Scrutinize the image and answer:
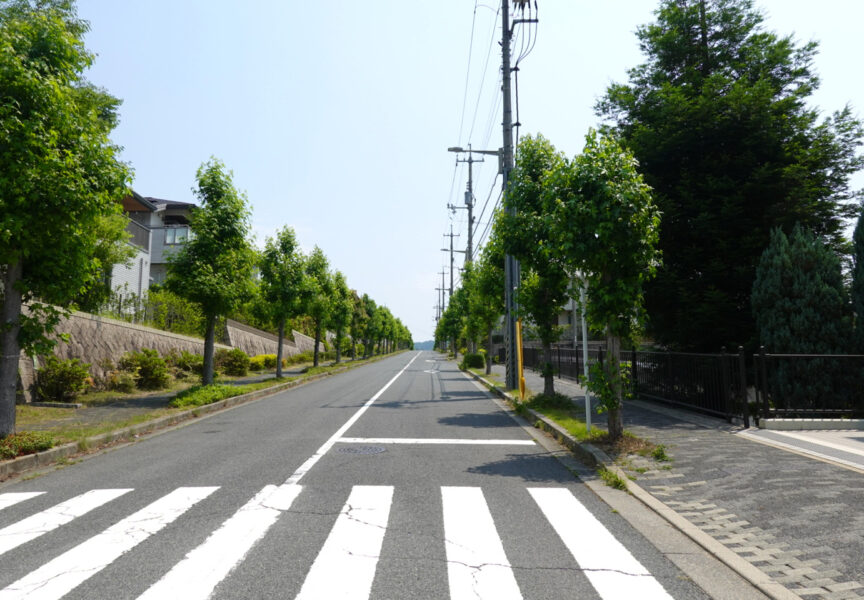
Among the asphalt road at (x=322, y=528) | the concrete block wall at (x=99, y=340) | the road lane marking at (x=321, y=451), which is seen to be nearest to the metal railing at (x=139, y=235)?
the concrete block wall at (x=99, y=340)

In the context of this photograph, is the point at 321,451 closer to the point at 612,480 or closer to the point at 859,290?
the point at 612,480

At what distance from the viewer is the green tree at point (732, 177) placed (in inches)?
516

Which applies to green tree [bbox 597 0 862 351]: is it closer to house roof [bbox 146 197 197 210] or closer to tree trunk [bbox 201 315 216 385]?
tree trunk [bbox 201 315 216 385]

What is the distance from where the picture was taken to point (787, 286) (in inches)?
440

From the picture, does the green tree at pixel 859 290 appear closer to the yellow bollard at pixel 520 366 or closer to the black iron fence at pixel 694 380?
the black iron fence at pixel 694 380

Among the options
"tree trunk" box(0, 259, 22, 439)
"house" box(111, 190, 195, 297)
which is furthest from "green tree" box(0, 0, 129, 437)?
"house" box(111, 190, 195, 297)

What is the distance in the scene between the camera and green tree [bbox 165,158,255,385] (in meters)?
14.8

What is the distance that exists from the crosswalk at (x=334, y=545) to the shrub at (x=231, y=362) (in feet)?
65.5

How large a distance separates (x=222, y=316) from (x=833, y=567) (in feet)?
48.6

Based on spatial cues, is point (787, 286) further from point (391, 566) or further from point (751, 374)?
point (391, 566)

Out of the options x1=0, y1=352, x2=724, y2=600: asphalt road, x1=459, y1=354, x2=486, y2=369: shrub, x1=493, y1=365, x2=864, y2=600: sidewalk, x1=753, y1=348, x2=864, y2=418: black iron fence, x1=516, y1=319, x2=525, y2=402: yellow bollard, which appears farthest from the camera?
x1=459, y1=354, x2=486, y2=369: shrub

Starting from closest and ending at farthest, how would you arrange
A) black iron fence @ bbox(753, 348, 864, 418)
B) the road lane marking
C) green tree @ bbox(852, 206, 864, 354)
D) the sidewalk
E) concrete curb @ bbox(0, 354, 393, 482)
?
the sidewalk
the road lane marking
concrete curb @ bbox(0, 354, 393, 482)
black iron fence @ bbox(753, 348, 864, 418)
green tree @ bbox(852, 206, 864, 354)

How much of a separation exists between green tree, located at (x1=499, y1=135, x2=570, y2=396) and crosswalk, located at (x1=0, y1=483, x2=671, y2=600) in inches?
319

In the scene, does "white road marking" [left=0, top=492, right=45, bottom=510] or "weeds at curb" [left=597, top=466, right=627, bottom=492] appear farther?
"weeds at curb" [left=597, top=466, right=627, bottom=492]
